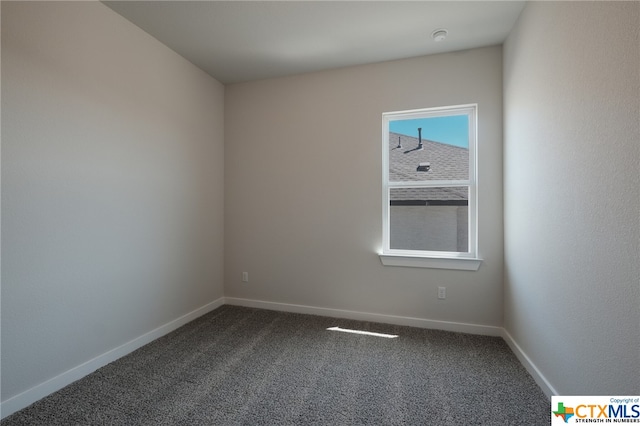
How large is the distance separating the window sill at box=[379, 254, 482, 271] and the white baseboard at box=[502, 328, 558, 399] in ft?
2.05

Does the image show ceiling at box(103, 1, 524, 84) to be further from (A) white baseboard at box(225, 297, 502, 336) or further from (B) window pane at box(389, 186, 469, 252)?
(A) white baseboard at box(225, 297, 502, 336)

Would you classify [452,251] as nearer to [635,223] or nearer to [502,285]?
[502,285]

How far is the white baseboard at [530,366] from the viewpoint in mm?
1650

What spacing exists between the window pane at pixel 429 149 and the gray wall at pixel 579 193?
1.90ft

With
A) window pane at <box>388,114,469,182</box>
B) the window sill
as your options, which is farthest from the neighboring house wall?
window pane at <box>388,114,469,182</box>

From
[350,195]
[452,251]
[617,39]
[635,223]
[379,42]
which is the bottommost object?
[452,251]

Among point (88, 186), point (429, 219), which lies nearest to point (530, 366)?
point (429, 219)

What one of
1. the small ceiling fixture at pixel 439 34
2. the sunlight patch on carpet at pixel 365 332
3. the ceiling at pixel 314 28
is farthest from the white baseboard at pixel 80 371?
the small ceiling fixture at pixel 439 34

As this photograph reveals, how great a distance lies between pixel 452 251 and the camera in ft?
8.89

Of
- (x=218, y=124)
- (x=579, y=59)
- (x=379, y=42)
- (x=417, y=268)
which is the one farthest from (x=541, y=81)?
(x=218, y=124)

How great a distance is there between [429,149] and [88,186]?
2.92m

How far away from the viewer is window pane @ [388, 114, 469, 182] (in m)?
2.68

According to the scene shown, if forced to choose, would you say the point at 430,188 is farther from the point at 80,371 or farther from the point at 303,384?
the point at 80,371

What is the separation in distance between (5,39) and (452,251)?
356 centimetres
